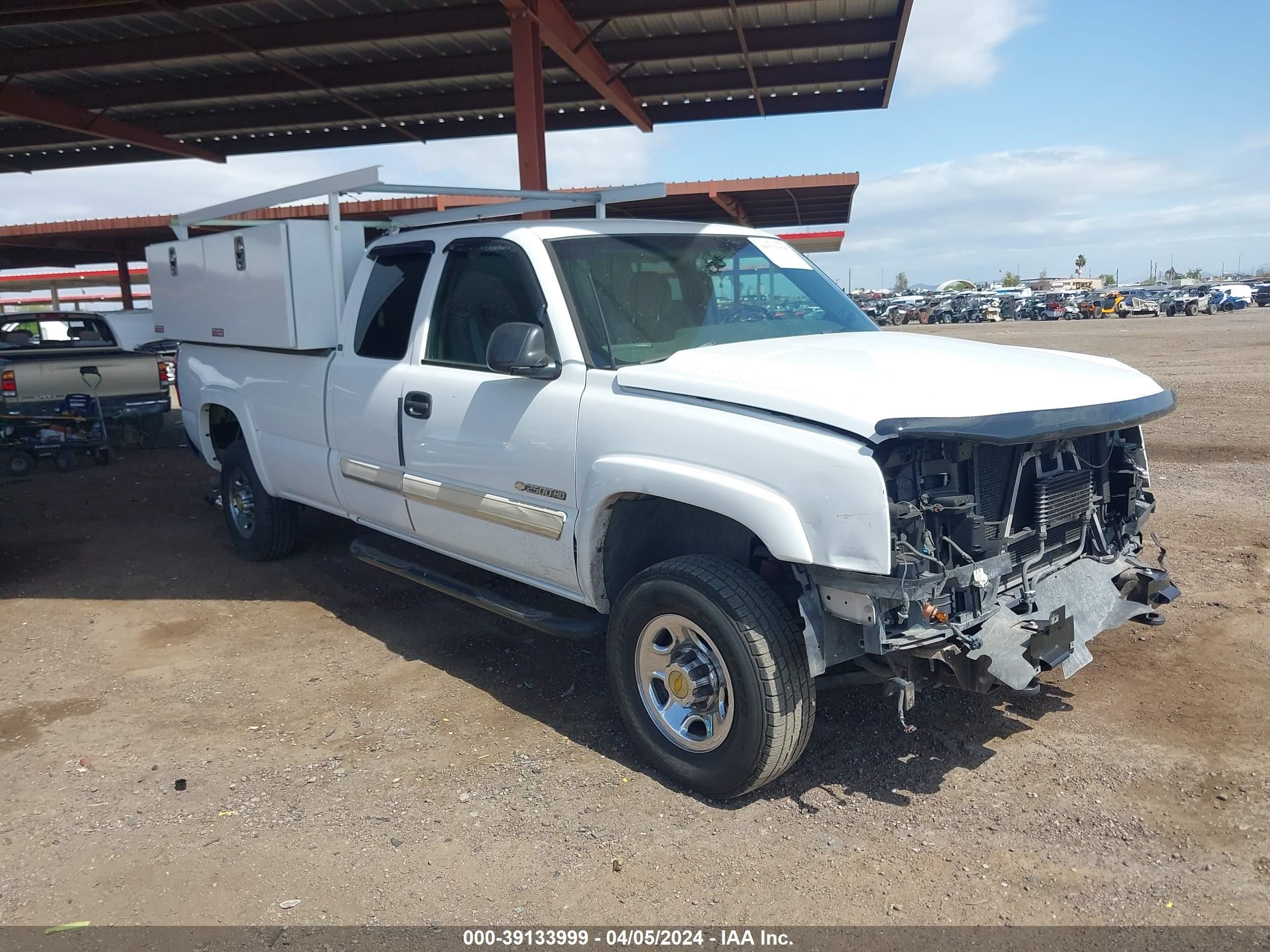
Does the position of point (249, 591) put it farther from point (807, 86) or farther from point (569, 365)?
point (807, 86)

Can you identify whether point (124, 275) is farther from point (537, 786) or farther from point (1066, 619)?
point (1066, 619)

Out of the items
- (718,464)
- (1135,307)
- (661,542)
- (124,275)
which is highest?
(124,275)

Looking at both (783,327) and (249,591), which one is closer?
(783,327)

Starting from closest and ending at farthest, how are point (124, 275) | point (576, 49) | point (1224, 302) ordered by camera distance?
point (576, 49)
point (124, 275)
point (1224, 302)

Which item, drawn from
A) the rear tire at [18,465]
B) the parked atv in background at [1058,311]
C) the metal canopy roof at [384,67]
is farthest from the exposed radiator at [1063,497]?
the parked atv in background at [1058,311]

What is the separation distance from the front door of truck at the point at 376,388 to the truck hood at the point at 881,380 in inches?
65.2

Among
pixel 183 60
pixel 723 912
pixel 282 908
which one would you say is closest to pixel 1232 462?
pixel 723 912

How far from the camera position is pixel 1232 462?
9.11 metres

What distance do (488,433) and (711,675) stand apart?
1.57 meters

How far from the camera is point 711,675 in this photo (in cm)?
362

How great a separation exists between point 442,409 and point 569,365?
901 mm

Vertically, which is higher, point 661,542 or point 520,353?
point 520,353

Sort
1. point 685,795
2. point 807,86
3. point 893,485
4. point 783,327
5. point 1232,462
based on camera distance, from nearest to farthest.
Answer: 1. point 893,485
2. point 685,795
3. point 783,327
4. point 1232,462
5. point 807,86

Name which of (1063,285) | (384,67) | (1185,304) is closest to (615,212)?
(384,67)
